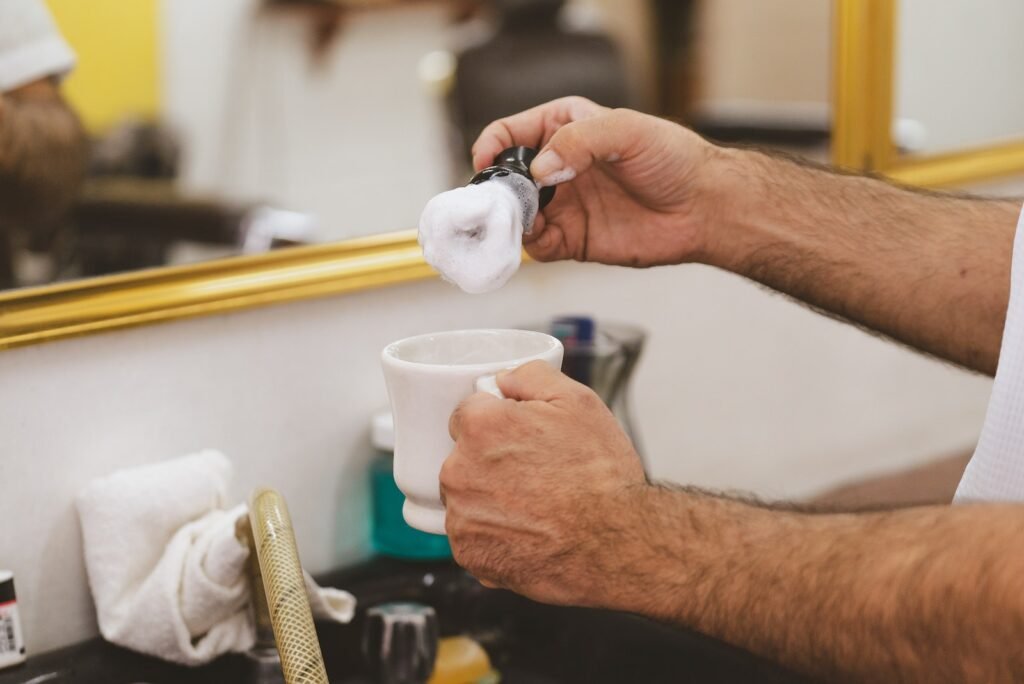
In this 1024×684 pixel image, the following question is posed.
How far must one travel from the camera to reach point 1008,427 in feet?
3.14

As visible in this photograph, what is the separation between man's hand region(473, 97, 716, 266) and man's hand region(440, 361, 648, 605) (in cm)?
34

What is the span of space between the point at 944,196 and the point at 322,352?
28.0 inches

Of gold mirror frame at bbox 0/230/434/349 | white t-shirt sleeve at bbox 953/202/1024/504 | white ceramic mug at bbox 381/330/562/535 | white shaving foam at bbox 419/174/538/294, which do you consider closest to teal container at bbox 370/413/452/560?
gold mirror frame at bbox 0/230/434/349

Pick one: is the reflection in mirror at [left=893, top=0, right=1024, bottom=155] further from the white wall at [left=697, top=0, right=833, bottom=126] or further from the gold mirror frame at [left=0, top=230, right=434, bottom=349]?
the gold mirror frame at [left=0, top=230, right=434, bottom=349]

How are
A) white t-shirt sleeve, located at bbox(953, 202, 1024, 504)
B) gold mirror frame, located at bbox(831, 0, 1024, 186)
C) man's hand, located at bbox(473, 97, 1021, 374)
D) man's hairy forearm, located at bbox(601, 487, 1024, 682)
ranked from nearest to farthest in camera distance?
man's hairy forearm, located at bbox(601, 487, 1024, 682) → white t-shirt sleeve, located at bbox(953, 202, 1024, 504) → man's hand, located at bbox(473, 97, 1021, 374) → gold mirror frame, located at bbox(831, 0, 1024, 186)

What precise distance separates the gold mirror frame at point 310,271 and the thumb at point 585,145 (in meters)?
0.29

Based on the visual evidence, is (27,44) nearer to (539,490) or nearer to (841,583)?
(539,490)

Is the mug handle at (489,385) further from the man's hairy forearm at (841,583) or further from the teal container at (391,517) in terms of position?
the teal container at (391,517)

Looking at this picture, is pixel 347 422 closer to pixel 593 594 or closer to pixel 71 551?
pixel 71 551

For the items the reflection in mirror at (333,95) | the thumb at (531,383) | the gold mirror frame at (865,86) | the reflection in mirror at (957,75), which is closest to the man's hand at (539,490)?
the thumb at (531,383)

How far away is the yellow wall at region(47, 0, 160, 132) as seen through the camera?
45.1 inches

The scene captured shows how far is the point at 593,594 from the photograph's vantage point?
0.85 m

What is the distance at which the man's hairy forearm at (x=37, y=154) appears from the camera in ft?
3.50

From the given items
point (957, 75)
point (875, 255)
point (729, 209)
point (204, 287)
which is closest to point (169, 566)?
point (204, 287)
